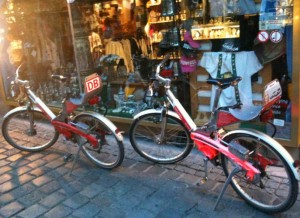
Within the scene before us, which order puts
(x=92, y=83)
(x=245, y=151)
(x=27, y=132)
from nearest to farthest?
(x=245, y=151) < (x=92, y=83) < (x=27, y=132)

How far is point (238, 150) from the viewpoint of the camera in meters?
3.37

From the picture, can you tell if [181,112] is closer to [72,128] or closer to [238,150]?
[238,150]

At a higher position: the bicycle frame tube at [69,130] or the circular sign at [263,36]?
the circular sign at [263,36]

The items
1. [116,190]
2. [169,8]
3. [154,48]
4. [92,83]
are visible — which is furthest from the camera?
[154,48]

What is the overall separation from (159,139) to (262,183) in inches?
60.9

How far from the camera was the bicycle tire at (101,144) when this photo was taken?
4.45 metres

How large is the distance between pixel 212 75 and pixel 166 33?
3.32 ft

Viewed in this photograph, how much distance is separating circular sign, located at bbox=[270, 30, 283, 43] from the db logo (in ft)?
7.24

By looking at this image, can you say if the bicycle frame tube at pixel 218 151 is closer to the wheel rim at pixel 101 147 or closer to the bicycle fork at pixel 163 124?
the bicycle fork at pixel 163 124

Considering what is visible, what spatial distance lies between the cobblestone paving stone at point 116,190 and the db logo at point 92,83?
42.3 inches

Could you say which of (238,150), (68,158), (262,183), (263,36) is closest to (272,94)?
(238,150)

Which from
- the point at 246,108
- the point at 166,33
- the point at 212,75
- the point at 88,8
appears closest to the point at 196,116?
the point at 212,75

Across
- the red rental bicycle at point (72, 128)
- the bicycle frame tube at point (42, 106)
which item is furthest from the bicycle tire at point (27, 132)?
the bicycle frame tube at point (42, 106)

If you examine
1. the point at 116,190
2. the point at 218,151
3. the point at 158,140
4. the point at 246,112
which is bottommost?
the point at 116,190
